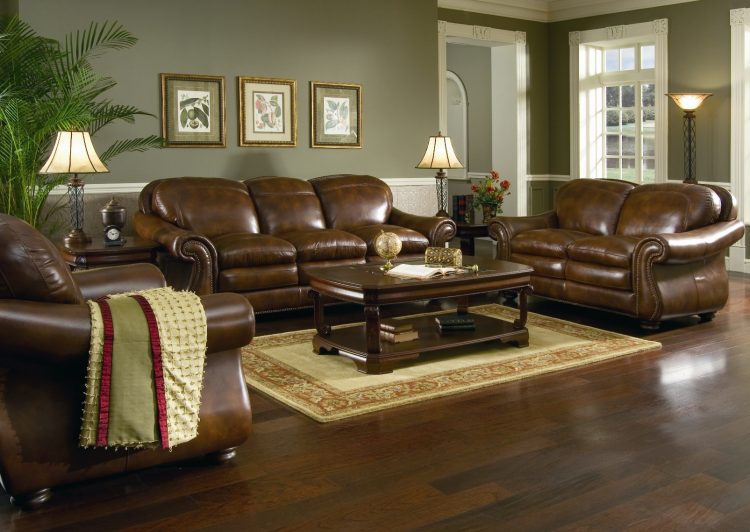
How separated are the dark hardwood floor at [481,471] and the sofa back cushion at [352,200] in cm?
290

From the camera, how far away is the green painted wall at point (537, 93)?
940cm

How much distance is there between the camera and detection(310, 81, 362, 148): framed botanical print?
7.23 metres

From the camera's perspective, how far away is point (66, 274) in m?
2.82

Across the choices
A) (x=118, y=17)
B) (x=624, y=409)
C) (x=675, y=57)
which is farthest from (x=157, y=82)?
(x=675, y=57)

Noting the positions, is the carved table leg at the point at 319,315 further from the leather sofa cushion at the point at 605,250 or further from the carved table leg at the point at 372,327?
the leather sofa cushion at the point at 605,250

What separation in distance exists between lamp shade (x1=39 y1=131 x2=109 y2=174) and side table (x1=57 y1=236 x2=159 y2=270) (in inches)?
18.9

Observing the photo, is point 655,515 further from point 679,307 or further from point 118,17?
point 118,17

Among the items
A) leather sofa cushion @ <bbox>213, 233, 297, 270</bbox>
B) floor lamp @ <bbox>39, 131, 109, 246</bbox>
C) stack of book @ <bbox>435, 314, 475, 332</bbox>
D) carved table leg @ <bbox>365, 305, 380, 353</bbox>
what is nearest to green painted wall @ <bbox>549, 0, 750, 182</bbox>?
stack of book @ <bbox>435, 314, 475, 332</bbox>

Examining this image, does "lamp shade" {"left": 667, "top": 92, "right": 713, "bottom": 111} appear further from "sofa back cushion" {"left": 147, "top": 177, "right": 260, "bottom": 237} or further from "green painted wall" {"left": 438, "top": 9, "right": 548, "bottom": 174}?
"sofa back cushion" {"left": 147, "top": 177, "right": 260, "bottom": 237}

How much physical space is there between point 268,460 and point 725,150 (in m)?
6.16

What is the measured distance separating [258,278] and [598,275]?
2202 mm

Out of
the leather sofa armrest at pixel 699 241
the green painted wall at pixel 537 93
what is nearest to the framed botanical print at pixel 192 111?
the leather sofa armrest at pixel 699 241

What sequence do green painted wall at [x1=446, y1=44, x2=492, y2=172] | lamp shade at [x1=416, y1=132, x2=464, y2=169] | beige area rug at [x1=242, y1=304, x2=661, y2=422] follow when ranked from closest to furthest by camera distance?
beige area rug at [x1=242, y1=304, x2=661, y2=422] → lamp shade at [x1=416, y1=132, x2=464, y2=169] → green painted wall at [x1=446, y1=44, x2=492, y2=172]

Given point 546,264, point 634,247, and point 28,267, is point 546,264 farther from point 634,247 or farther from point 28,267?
point 28,267
